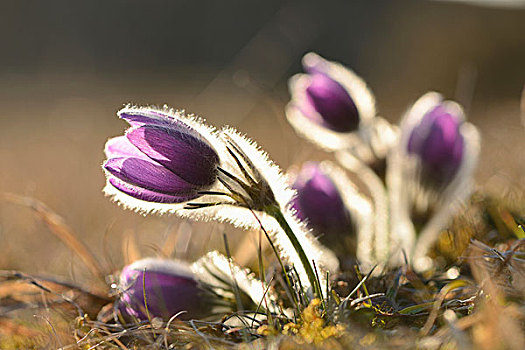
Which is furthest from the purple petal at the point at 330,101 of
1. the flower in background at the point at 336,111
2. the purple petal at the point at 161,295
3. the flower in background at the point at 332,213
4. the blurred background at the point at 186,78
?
the purple petal at the point at 161,295

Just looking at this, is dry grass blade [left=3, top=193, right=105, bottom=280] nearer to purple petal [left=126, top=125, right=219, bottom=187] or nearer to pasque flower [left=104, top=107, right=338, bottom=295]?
pasque flower [left=104, top=107, right=338, bottom=295]

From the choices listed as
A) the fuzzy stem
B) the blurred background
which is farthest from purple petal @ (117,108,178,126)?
the blurred background

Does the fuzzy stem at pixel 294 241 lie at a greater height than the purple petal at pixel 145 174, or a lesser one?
greater

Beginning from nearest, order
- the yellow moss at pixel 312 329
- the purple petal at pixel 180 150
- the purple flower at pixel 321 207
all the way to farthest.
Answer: the yellow moss at pixel 312 329 < the purple petal at pixel 180 150 < the purple flower at pixel 321 207

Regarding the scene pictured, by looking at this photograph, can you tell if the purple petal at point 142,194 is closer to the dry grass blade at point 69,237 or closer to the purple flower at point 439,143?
the dry grass blade at point 69,237

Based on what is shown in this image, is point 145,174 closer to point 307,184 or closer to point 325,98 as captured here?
point 307,184

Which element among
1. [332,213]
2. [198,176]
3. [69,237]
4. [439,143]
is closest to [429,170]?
[439,143]
